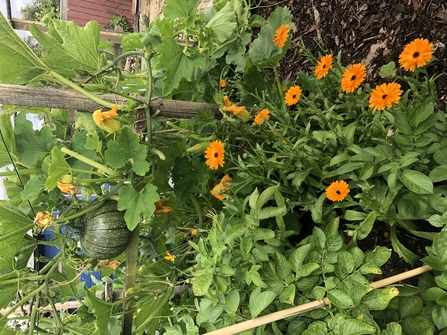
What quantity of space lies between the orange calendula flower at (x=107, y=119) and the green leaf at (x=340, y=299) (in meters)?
0.76

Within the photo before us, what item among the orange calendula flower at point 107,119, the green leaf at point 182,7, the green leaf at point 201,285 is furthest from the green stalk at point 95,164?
the green leaf at point 182,7

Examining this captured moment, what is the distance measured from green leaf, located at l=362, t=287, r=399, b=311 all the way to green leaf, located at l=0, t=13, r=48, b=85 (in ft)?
3.53

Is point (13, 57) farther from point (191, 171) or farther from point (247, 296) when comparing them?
point (247, 296)

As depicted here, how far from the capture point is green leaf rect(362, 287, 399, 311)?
32.5 inches

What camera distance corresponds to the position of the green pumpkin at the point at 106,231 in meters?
1.33

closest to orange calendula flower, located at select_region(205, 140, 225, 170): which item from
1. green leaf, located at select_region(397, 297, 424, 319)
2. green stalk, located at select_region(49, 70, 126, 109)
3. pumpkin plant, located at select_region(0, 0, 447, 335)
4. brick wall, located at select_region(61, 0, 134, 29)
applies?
pumpkin plant, located at select_region(0, 0, 447, 335)

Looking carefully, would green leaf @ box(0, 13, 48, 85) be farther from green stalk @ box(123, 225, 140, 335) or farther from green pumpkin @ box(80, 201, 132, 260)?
green stalk @ box(123, 225, 140, 335)

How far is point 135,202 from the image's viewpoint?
47.5 inches

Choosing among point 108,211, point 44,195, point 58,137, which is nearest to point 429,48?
point 108,211

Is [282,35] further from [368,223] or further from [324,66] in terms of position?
[368,223]

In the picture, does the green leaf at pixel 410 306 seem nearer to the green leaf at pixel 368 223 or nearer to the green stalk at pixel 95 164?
the green leaf at pixel 368 223

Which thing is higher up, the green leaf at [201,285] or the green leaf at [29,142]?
the green leaf at [29,142]

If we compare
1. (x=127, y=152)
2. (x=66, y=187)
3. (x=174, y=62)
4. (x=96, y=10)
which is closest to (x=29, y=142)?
(x=66, y=187)

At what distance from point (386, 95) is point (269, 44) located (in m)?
0.66
